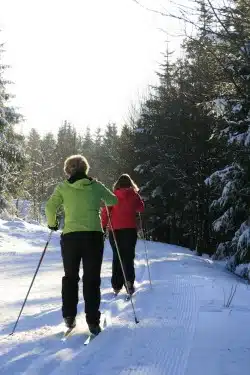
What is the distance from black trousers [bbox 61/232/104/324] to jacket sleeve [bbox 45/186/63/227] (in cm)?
26

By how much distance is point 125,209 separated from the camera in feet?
29.2

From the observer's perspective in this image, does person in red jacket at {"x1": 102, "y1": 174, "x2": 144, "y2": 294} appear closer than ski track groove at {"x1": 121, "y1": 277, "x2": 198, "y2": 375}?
Answer: No

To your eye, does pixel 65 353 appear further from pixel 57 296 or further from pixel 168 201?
pixel 168 201

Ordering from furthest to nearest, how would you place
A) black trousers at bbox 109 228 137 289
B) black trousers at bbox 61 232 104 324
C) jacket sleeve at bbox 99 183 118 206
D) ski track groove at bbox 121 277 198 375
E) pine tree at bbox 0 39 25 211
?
pine tree at bbox 0 39 25 211 < black trousers at bbox 109 228 137 289 < jacket sleeve at bbox 99 183 118 206 < black trousers at bbox 61 232 104 324 < ski track groove at bbox 121 277 198 375

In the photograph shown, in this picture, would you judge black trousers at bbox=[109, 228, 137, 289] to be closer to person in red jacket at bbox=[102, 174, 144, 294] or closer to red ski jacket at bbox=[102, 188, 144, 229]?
person in red jacket at bbox=[102, 174, 144, 294]

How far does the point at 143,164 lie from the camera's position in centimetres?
3178

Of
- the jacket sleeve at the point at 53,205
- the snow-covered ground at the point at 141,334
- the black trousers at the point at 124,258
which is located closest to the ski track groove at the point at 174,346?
the snow-covered ground at the point at 141,334

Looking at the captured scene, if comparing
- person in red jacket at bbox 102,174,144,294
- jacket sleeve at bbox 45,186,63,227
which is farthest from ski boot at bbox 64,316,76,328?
person in red jacket at bbox 102,174,144,294

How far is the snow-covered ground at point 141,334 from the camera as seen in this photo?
4562mm

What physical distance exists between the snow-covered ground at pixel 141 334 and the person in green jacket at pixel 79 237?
15.9 inches

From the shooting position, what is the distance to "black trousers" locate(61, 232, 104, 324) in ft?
19.2

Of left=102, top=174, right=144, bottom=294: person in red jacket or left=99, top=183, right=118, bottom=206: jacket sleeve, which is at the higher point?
left=99, top=183, right=118, bottom=206: jacket sleeve

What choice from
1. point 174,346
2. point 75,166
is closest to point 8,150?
point 75,166

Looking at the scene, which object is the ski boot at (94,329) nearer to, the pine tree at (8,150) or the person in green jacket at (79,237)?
the person in green jacket at (79,237)
